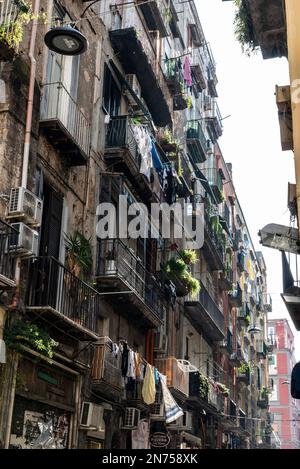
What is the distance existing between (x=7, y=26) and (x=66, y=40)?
1416 mm

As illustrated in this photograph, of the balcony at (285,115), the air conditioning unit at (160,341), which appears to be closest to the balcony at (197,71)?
the air conditioning unit at (160,341)

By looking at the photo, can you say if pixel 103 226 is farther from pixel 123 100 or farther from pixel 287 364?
pixel 287 364

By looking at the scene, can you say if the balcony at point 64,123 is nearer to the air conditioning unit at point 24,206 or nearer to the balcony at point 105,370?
the air conditioning unit at point 24,206

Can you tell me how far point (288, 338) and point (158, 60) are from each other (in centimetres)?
7048

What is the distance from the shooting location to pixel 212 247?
105 feet

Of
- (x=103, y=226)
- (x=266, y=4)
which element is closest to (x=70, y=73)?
(x=103, y=226)

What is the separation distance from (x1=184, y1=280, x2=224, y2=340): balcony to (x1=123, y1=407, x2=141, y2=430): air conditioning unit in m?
8.97

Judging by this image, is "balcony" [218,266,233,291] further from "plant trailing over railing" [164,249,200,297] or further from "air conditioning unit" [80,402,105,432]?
"air conditioning unit" [80,402,105,432]

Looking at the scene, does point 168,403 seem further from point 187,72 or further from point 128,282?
point 187,72

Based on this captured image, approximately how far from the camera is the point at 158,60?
25.2 metres

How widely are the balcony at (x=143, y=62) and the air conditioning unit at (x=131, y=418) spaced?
1050 centimetres

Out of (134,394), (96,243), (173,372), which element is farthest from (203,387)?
(96,243)

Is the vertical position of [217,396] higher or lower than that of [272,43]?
lower

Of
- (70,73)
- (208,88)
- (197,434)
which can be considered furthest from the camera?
(208,88)
